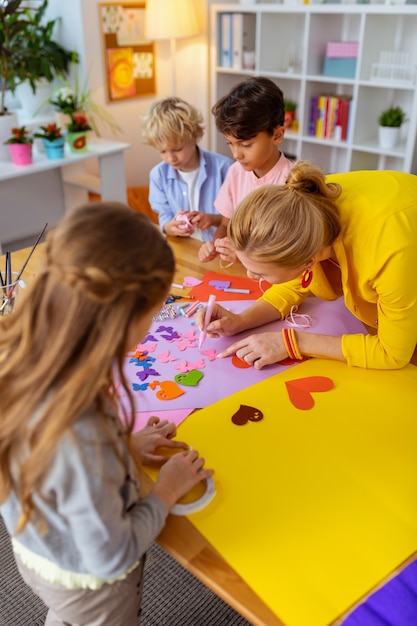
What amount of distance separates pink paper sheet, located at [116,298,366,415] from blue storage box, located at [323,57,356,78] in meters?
2.32

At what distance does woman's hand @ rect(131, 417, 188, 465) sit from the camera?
97 cm

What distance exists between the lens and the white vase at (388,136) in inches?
125

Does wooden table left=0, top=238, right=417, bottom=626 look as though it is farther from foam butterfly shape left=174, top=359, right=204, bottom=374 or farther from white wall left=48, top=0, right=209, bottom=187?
white wall left=48, top=0, right=209, bottom=187

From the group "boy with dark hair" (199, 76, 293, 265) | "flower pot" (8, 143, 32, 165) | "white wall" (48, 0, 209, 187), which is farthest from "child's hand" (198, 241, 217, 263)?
"white wall" (48, 0, 209, 187)

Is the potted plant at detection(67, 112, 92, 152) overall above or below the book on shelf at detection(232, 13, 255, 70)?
below

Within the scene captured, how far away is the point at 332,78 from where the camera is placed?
3.28 meters

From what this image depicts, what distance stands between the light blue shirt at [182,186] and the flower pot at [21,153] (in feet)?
3.10

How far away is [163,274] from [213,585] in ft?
1.41

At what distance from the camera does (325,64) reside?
342 centimetres

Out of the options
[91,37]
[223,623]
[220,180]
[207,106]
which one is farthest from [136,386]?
[207,106]

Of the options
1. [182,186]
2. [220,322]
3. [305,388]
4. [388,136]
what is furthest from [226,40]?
[305,388]

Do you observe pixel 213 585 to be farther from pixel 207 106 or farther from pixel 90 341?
pixel 207 106

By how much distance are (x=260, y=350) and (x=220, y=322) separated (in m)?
0.13

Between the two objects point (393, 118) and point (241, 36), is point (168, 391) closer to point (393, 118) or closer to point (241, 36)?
point (393, 118)
